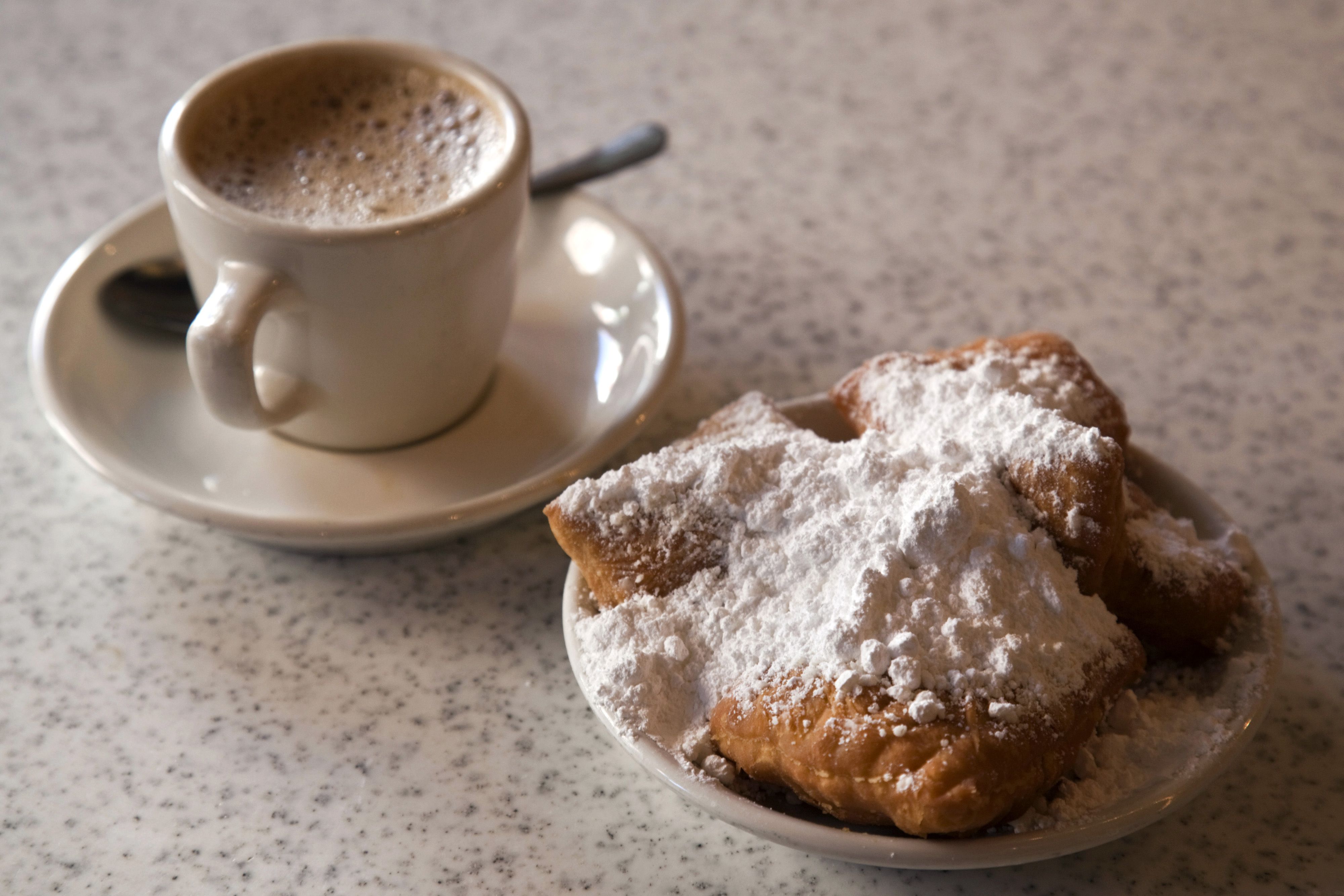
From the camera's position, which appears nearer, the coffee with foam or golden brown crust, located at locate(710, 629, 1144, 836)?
golden brown crust, located at locate(710, 629, 1144, 836)

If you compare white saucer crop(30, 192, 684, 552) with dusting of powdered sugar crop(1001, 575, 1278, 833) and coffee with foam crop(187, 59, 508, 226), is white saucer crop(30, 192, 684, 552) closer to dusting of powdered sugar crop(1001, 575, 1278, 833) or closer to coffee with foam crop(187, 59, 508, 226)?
coffee with foam crop(187, 59, 508, 226)

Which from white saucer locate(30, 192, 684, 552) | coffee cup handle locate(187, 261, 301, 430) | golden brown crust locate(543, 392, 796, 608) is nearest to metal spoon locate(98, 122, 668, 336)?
white saucer locate(30, 192, 684, 552)

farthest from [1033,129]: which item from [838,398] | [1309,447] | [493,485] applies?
[493,485]

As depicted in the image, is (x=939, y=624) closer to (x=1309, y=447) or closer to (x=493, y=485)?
(x=493, y=485)

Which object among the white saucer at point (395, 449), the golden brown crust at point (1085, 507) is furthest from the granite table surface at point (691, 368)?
the golden brown crust at point (1085, 507)

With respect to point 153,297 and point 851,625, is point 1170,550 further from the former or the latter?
point 153,297

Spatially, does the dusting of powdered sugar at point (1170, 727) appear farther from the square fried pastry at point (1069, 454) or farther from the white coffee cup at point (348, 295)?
the white coffee cup at point (348, 295)
